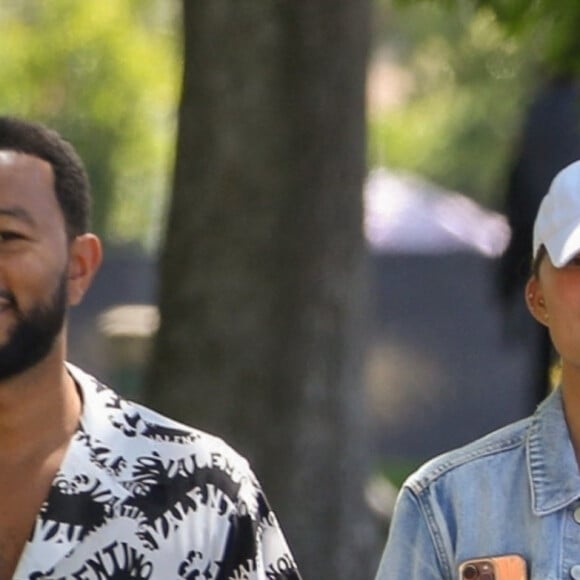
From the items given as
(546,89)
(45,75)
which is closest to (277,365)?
(546,89)

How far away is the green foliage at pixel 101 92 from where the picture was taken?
79.9ft

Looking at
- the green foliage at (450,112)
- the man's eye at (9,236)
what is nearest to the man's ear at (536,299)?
the man's eye at (9,236)

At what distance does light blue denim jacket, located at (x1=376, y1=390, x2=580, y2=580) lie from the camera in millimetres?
3336

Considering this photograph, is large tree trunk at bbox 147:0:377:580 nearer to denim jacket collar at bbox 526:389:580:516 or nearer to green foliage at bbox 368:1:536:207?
denim jacket collar at bbox 526:389:580:516

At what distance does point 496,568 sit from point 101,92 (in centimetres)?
2187

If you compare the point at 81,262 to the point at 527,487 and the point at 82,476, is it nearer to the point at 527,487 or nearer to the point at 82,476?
the point at 82,476

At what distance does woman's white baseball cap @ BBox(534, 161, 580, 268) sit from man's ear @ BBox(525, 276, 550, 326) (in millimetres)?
53

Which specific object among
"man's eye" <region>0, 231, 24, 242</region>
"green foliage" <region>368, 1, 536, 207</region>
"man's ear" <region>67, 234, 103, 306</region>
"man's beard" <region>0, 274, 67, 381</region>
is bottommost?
"green foliage" <region>368, 1, 536, 207</region>

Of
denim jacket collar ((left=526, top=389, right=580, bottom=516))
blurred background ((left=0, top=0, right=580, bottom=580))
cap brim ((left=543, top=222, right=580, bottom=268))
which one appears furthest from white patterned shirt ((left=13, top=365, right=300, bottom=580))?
blurred background ((left=0, top=0, right=580, bottom=580))

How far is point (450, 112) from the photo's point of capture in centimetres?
3319

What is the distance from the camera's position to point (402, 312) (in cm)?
1582

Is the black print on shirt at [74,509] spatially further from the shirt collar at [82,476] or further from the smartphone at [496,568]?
the smartphone at [496,568]

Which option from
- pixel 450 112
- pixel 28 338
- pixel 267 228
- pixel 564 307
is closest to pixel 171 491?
pixel 28 338

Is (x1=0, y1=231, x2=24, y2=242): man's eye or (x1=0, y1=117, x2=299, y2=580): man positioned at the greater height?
(x1=0, y1=231, x2=24, y2=242): man's eye
